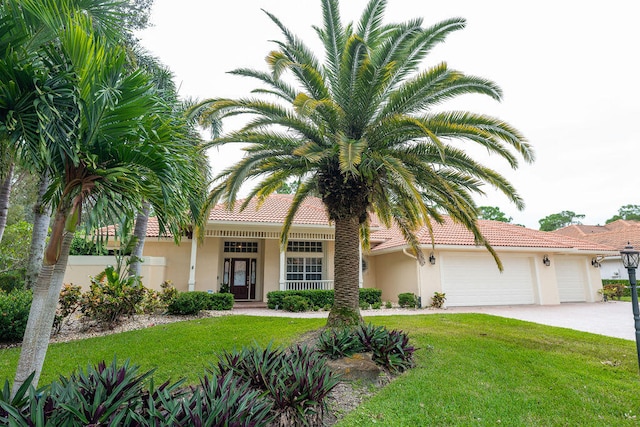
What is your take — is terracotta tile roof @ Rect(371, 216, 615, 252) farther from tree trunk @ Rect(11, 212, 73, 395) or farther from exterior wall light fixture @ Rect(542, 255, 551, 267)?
tree trunk @ Rect(11, 212, 73, 395)

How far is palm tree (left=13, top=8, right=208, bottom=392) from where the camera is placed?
140 inches

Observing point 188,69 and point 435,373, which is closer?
point 435,373

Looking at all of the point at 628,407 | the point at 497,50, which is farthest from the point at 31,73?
the point at 497,50

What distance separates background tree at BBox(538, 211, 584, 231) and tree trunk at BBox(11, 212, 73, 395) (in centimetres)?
6024

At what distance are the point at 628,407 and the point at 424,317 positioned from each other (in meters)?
6.77

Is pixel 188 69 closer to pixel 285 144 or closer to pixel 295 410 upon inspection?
pixel 285 144

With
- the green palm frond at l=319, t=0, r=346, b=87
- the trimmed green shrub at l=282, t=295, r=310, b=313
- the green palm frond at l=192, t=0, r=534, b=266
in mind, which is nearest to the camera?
the green palm frond at l=192, t=0, r=534, b=266

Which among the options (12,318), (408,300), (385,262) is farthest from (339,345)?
(385,262)

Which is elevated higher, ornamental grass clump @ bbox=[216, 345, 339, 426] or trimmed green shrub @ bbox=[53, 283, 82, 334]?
trimmed green shrub @ bbox=[53, 283, 82, 334]

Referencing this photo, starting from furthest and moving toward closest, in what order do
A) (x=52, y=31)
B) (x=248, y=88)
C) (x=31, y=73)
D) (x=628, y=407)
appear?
(x=248, y=88)
(x=628, y=407)
(x=52, y=31)
(x=31, y=73)

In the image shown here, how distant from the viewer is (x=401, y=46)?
21.8 ft

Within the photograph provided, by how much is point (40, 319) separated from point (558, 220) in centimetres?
6461

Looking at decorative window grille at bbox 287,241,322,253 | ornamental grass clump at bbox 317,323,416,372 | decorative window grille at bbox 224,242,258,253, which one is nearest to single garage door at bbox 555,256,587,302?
decorative window grille at bbox 287,241,322,253

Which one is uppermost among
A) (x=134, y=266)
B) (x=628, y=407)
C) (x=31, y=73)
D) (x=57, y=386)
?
(x=31, y=73)
